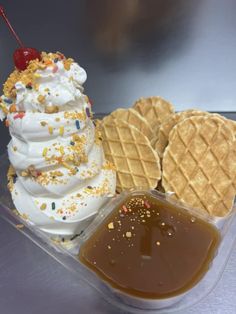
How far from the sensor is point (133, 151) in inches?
61.5

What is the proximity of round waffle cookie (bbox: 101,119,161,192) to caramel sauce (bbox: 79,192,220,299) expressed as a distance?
19 centimetres

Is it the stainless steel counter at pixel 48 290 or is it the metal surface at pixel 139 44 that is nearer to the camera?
the stainless steel counter at pixel 48 290

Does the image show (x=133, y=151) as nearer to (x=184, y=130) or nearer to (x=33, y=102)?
(x=184, y=130)

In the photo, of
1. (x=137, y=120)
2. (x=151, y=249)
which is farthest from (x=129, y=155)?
(x=151, y=249)

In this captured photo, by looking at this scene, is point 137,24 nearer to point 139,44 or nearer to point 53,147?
point 139,44

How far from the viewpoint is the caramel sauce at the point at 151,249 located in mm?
1137

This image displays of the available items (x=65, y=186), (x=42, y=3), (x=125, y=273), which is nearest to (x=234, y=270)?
(x=125, y=273)

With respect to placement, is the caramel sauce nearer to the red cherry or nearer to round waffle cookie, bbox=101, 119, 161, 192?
round waffle cookie, bbox=101, 119, 161, 192

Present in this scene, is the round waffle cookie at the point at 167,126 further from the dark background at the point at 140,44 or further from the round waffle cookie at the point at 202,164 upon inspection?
the dark background at the point at 140,44

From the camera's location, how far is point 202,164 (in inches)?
58.4

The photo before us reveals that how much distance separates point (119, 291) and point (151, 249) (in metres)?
0.15

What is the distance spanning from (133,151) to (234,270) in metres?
0.53

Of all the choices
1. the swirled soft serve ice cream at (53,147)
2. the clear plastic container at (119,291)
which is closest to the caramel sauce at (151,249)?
the clear plastic container at (119,291)

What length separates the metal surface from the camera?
7.31 ft
